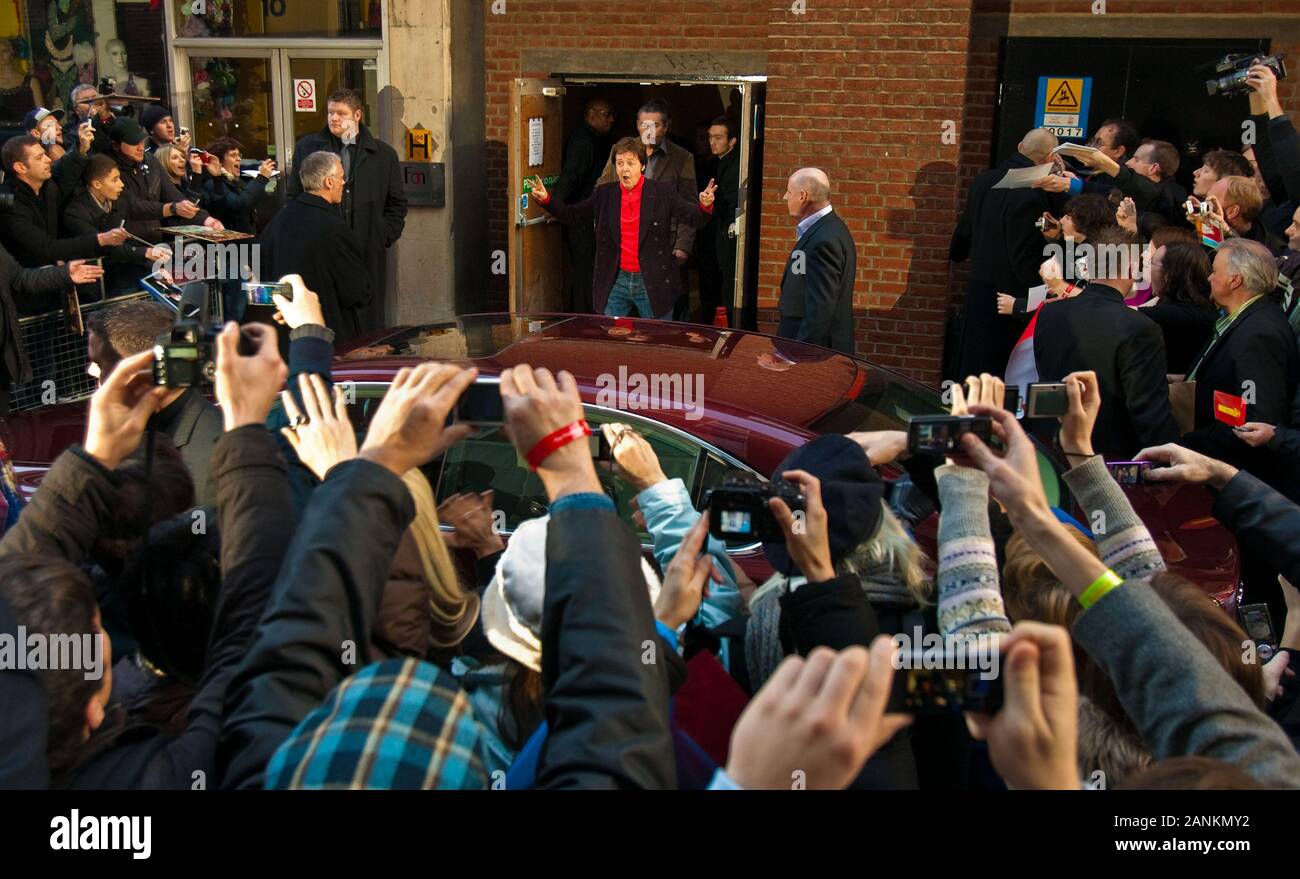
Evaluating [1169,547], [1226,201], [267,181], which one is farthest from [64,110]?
[1169,547]

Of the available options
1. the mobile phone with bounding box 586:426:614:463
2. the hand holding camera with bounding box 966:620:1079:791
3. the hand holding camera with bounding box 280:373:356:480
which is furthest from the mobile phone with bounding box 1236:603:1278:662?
the hand holding camera with bounding box 280:373:356:480

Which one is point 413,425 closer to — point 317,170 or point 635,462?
point 635,462

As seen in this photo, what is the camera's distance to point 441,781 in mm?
1732

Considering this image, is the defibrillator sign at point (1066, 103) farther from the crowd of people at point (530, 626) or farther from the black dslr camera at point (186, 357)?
the black dslr camera at point (186, 357)

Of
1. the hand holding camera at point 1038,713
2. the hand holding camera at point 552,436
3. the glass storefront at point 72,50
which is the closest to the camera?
the hand holding camera at point 1038,713

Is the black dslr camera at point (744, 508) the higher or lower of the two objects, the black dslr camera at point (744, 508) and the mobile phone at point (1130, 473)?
the higher

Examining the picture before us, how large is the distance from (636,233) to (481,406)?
7.03 meters

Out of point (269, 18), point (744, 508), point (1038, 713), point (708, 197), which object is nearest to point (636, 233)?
point (708, 197)

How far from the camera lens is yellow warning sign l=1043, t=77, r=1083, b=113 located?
29.8 ft

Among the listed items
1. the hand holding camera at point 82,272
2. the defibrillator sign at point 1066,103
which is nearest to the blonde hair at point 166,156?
the hand holding camera at point 82,272

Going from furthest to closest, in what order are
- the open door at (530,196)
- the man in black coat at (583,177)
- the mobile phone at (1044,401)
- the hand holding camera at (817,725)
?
the man in black coat at (583,177) → the open door at (530,196) → the mobile phone at (1044,401) → the hand holding camera at (817,725)

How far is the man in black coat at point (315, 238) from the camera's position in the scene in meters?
7.06

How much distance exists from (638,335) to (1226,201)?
13.0 ft

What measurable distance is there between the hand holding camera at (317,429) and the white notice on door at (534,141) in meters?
7.70
